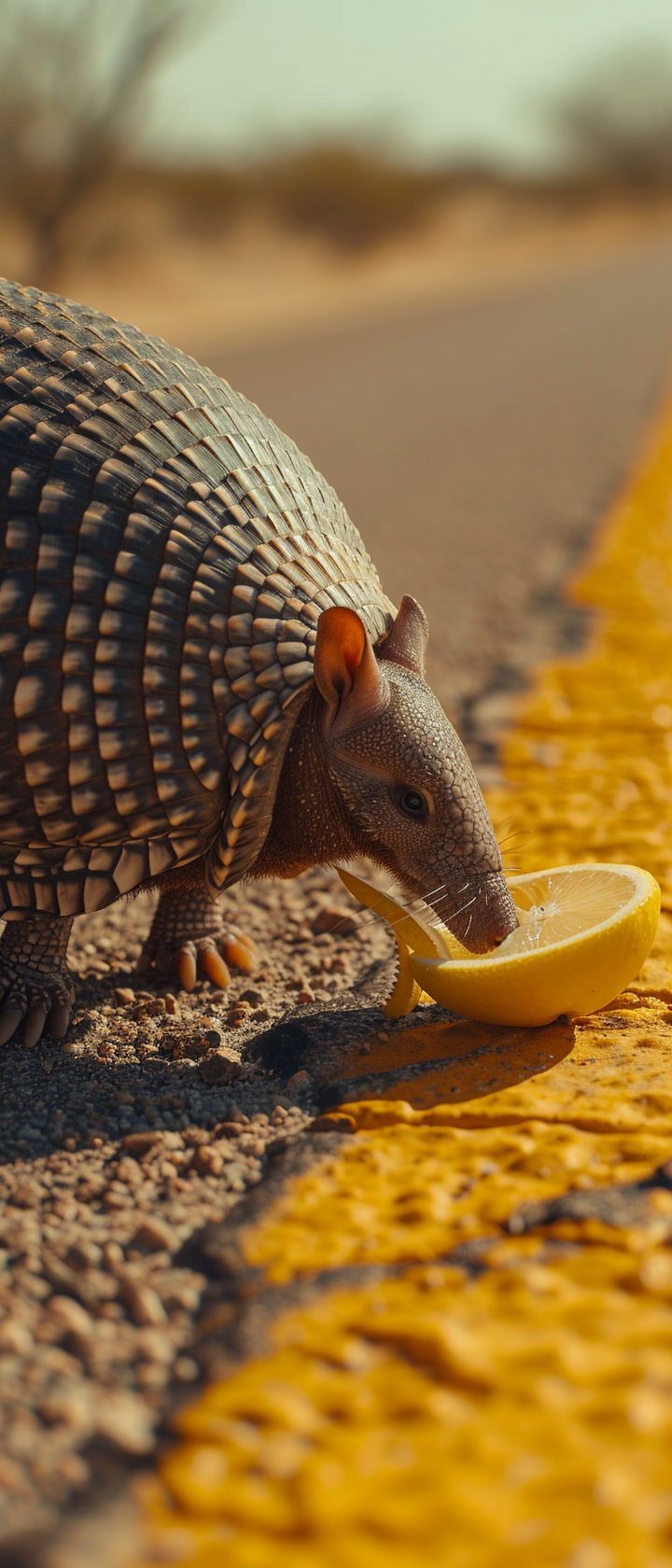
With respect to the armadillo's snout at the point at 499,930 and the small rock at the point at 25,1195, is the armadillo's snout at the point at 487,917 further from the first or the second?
the small rock at the point at 25,1195

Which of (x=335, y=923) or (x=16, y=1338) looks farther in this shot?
(x=335, y=923)

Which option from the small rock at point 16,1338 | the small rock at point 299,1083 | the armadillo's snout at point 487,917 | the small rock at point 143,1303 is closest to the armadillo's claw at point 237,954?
the small rock at point 299,1083

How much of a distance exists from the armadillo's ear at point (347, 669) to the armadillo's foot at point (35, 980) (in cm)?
128

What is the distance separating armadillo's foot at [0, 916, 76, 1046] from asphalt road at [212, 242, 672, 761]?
10.9 feet

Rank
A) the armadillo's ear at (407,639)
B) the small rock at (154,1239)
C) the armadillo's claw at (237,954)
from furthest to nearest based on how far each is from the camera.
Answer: the armadillo's claw at (237,954)
the armadillo's ear at (407,639)
the small rock at (154,1239)

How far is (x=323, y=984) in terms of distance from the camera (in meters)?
4.78

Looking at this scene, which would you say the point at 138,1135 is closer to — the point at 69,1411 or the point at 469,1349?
the point at 69,1411

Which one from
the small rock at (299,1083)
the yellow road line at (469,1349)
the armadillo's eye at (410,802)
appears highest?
the armadillo's eye at (410,802)

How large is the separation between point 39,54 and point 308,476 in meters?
51.7

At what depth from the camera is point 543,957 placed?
3.91 metres

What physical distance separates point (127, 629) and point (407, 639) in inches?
39.1

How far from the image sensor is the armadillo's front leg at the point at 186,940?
187 inches

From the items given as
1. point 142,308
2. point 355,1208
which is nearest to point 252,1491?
point 355,1208

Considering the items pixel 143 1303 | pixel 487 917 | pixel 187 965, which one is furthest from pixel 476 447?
pixel 143 1303
